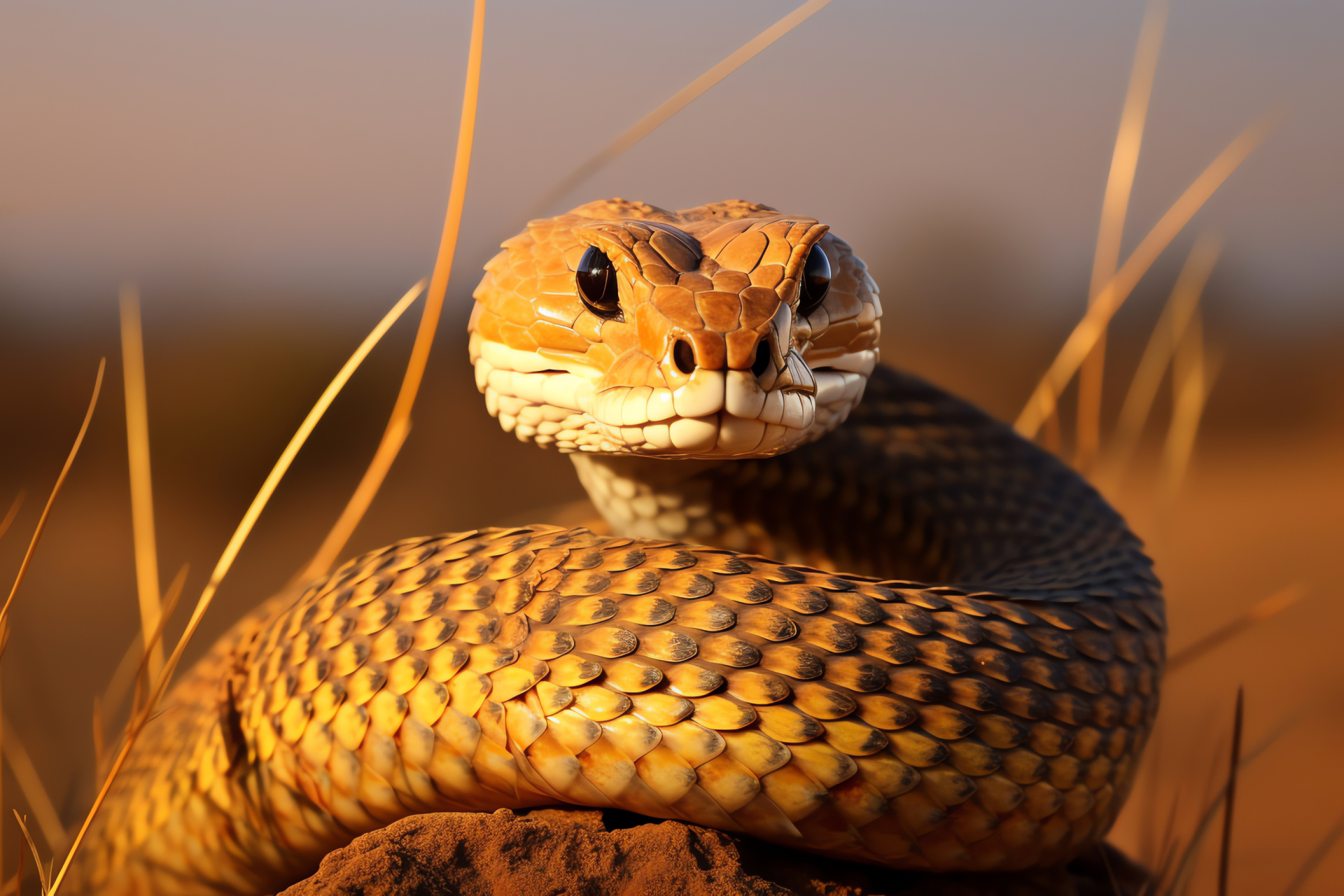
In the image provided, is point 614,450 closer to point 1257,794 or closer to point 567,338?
point 567,338

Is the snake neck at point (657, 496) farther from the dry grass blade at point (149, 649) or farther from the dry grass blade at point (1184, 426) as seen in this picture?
the dry grass blade at point (1184, 426)

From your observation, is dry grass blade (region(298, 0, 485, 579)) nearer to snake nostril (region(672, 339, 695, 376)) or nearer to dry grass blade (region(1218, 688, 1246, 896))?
snake nostril (region(672, 339, 695, 376))

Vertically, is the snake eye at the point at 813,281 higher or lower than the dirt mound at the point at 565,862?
higher

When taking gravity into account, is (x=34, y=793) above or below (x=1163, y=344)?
below

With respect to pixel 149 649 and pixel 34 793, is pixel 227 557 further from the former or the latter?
pixel 34 793

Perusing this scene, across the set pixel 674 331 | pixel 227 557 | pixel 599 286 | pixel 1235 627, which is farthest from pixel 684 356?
pixel 1235 627

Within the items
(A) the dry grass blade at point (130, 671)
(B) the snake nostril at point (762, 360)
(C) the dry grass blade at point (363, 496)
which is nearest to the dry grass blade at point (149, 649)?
(A) the dry grass blade at point (130, 671)

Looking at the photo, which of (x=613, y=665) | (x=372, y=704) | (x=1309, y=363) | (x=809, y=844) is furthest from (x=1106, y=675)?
(x=1309, y=363)
